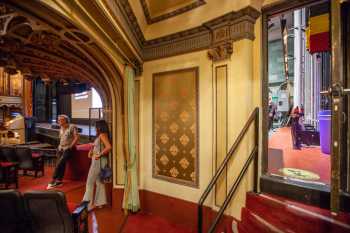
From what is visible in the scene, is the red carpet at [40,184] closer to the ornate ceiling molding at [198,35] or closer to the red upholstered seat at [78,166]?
the red upholstered seat at [78,166]

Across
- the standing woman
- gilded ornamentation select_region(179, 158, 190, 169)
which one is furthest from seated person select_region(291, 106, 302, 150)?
the standing woman

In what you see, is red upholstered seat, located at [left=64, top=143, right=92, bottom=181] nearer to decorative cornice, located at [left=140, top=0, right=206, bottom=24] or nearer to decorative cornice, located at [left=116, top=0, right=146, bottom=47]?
decorative cornice, located at [left=116, top=0, right=146, bottom=47]

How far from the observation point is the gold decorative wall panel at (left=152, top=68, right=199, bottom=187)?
3.01m

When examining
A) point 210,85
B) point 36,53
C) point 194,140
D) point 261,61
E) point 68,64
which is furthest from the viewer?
A: point 68,64

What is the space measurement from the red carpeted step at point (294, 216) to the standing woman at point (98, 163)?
96.5 inches

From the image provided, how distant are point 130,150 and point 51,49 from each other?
209 centimetres

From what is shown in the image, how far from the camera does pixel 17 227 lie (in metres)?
1.96

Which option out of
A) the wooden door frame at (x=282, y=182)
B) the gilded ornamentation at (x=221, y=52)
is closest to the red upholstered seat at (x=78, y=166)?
the gilded ornamentation at (x=221, y=52)

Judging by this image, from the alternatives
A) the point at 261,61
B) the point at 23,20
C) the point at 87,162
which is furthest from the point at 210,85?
the point at 87,162

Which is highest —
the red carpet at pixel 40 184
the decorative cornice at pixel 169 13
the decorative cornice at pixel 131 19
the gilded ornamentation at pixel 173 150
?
the decorative cornice at pixel 169 13

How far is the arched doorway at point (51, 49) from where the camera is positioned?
7.51 feet

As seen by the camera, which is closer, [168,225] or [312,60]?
[168,225]

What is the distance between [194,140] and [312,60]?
5037mm

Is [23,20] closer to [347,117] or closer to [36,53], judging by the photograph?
[36,53]
